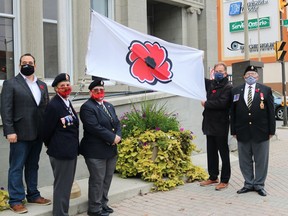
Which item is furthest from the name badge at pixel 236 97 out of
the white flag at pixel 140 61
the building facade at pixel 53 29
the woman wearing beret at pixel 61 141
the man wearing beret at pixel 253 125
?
the building facade at pixel 53 29

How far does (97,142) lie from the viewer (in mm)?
5211

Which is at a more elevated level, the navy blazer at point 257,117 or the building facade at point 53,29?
the building facade at point 53,29

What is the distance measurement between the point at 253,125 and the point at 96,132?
2749 millimetres

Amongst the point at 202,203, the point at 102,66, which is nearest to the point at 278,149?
the point at 202,203

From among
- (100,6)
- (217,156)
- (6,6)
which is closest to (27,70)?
(217,156)

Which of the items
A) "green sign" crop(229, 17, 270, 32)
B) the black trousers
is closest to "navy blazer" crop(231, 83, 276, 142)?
the black trousers

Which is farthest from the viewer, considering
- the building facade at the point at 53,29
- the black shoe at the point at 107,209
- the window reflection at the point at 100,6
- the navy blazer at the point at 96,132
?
the window reflection at the point at 100,6

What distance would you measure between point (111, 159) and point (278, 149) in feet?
23.5

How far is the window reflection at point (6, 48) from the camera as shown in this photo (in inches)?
331

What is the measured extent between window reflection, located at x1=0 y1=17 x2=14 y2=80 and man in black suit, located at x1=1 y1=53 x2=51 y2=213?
3.50 m

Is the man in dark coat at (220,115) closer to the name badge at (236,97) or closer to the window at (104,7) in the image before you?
the name badge at (236,97)

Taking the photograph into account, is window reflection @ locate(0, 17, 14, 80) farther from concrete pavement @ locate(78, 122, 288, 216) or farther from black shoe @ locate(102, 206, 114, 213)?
black shoe @ locate(102, 206, 114, 213)

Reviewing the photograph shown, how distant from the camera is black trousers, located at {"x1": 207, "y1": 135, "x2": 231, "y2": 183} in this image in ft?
22.3

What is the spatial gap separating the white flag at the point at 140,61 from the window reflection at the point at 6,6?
140 inches
